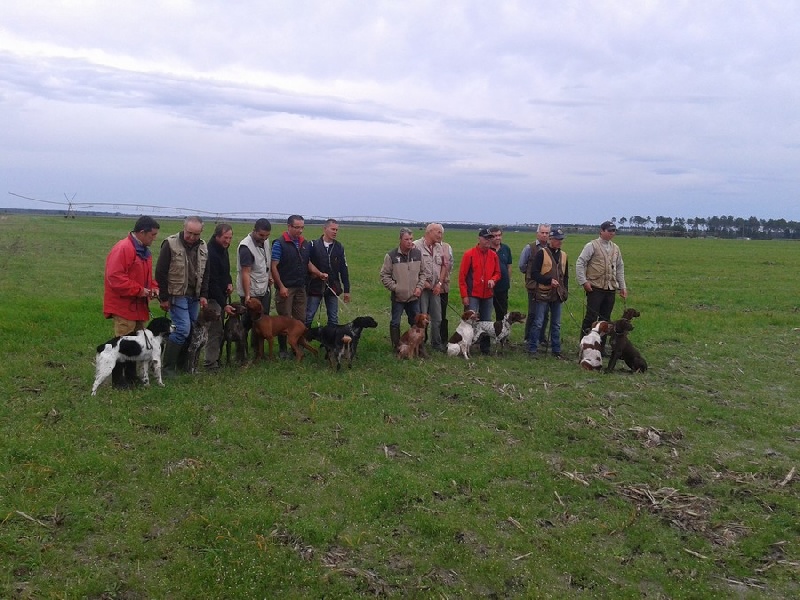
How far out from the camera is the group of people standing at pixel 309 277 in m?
8.44

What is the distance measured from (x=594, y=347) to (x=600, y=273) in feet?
4.74

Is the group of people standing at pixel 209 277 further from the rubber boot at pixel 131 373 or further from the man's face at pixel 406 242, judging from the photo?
the man's face at pixel 406 242

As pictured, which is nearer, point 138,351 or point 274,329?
point 138,351

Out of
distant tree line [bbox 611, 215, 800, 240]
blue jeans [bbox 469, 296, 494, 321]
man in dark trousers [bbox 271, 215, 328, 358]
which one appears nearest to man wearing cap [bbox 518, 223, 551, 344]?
blue jeans [bbox 469, 296, 494, 321]

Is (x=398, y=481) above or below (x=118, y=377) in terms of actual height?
below

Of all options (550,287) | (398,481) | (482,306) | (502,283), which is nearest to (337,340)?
(482,306)

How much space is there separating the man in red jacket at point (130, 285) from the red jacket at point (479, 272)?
543 centimetres

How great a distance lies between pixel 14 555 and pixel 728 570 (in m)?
5.51

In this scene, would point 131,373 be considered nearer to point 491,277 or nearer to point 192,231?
point 192,231

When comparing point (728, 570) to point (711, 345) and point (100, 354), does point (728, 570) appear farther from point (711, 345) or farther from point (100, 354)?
point (711, 345)

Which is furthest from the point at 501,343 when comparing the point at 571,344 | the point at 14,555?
the point at 14,555

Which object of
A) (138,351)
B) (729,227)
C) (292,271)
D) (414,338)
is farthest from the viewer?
(729,227)

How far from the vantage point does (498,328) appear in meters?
11.7

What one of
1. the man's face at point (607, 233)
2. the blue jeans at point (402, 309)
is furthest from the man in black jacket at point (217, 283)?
the man's face at point (607, 233)
